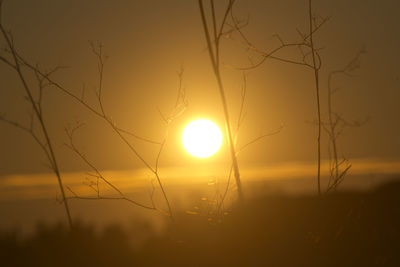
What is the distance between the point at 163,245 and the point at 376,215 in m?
1.66

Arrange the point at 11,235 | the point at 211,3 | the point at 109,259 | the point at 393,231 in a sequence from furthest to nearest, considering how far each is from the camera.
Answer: the point at 11,235 → the point at 109,259 → the point at 393,231 → the point at 211,3

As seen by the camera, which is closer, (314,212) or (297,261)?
(297,261)

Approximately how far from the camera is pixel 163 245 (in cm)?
443

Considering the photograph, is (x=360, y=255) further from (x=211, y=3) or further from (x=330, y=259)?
(x=211, y=3)

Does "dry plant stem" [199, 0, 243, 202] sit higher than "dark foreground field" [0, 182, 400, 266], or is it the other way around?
"dry plant stem" [199, 0, 243, 202]

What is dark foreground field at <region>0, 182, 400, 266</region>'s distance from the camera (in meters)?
3.78

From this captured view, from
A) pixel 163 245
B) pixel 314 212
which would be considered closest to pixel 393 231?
pixel 314 212

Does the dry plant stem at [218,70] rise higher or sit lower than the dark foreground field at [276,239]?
higher

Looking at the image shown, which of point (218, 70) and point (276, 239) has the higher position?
point (218, 70)

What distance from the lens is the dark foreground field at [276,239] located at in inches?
149

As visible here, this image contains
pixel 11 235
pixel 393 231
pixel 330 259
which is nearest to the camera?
pixel 330 259

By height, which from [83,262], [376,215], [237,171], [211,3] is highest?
[211,3]

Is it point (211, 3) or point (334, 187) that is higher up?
point (211, 3)

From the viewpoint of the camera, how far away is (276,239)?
3898 mm
